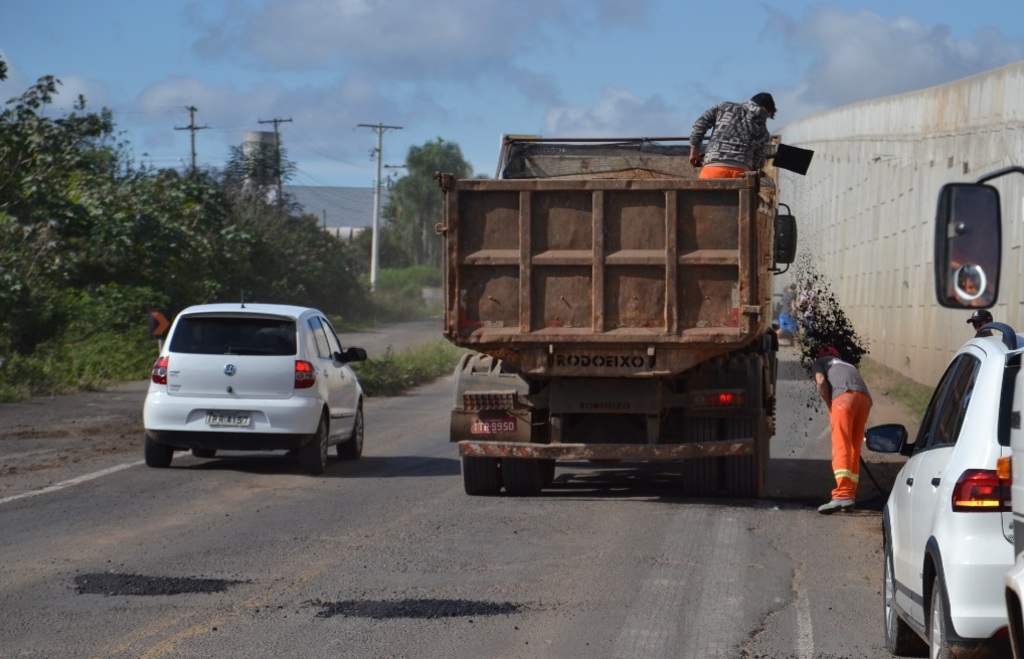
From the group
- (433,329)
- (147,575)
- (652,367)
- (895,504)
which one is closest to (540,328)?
(652,367)

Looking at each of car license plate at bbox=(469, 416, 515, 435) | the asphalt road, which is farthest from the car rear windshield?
car license plate at bbox=(469, 416, 515, 435)

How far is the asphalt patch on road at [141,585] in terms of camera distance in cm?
802

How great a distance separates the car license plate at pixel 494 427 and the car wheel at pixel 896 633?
5.76 metres

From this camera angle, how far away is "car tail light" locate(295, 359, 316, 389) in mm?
13859

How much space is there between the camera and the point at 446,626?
23.7 feet

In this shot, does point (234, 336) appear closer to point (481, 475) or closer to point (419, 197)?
point (481, 475)

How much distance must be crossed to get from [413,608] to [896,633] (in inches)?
103

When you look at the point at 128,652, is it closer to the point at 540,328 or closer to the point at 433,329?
Answer: the point at 540,328

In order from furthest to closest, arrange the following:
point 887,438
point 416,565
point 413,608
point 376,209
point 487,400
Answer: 1. point 376,209
2. point 487,400
3. point 416,565
4. point 413,608
5. point 887,438

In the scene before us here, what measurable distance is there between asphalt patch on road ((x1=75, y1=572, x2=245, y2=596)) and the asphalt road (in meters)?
0.03

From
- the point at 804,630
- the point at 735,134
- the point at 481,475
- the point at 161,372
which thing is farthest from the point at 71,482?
the point at 804,630

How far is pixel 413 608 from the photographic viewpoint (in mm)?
7656

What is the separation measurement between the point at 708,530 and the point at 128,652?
17.1 ft

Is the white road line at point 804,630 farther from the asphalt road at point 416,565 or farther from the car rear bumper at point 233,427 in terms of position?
the car rear bumper at point 233,427
